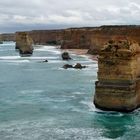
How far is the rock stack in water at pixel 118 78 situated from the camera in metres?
26.3

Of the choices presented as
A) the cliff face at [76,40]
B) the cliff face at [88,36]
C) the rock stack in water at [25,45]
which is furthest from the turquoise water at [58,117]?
the cliff face at [76,40]

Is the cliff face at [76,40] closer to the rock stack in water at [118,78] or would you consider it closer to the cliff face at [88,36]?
the cliff face at [88,36]

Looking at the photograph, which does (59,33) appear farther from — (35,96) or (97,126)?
(97,126)

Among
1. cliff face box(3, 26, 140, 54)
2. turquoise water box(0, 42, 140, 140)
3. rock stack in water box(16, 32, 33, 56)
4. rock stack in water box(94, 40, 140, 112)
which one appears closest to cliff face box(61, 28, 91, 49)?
cliff face box(3, 26, 140, 54)

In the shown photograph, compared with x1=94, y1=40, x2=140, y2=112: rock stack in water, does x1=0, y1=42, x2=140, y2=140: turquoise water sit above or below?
below

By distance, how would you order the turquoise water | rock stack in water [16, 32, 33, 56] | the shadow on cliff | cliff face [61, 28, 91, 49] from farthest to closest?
cliff face [61, 28, 91, 49] < rock stack in water [16, 32, 33, 56] < the shadow on cliff < the turquoise water

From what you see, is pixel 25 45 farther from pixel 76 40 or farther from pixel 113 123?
pixel 113 123

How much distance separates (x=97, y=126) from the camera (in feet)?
80.0

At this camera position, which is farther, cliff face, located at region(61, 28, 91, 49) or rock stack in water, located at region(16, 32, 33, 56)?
cliff face, located at region(61, 28, 91, 49)

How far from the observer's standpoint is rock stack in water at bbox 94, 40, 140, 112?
26.3 m

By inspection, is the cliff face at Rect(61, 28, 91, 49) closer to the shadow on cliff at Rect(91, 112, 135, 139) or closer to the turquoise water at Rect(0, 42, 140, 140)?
the turquoise water at Rect(0, 42, 140, 140)

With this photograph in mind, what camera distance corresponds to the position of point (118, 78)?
26.6m

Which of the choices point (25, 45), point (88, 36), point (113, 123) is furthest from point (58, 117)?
point (88, 36)

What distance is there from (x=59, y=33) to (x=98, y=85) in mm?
144294
